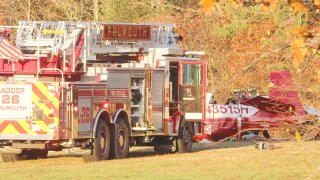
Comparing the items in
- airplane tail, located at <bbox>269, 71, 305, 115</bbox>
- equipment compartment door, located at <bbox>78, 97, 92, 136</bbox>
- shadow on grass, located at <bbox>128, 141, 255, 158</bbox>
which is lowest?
shadow on grass, located at <bbox>128, 141, 255, 158</bbox>

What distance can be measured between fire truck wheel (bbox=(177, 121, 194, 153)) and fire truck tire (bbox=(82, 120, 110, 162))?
3314 millimetres

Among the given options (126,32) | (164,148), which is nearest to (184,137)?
(164,148)

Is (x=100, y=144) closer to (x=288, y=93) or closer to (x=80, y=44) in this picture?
(x=80, y=44)

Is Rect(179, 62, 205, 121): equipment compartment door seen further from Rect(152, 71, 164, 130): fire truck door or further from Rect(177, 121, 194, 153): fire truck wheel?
Rect(152, 71, 164, 130): fire truck door

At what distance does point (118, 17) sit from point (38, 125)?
27510 mm

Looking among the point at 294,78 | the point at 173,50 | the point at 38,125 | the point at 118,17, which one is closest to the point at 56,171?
the point at 38,125

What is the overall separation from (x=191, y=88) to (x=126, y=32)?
2490 mm

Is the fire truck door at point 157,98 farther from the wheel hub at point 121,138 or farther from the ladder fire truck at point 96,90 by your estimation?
the wheel hub at point 121,138

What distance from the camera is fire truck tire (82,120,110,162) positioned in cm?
2205

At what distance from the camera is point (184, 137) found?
25969mm

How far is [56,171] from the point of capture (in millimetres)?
19516

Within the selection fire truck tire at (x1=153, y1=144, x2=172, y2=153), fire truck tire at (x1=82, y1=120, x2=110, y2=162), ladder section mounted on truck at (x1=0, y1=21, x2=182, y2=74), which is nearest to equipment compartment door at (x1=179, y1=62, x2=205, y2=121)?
ladder section mounted on truck at (x1=0, y1=21, x2=182, y2=74)

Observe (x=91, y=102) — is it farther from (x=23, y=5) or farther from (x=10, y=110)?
(x=23, y=5)

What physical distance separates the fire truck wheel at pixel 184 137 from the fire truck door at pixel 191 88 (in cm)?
24
